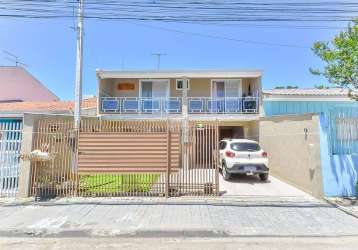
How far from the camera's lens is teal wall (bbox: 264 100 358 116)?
15445 millimetres

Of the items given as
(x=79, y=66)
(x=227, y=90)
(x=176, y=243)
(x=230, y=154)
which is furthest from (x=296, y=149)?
(x=79, y=66)

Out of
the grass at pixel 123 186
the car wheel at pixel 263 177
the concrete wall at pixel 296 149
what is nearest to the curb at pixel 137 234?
the grass at pixel 123 186

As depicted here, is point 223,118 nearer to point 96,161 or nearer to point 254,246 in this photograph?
point 96,161

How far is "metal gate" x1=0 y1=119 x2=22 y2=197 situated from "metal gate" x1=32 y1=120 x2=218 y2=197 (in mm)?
612

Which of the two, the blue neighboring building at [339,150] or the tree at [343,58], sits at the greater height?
the tree at [343,58]

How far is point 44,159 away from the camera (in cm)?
883

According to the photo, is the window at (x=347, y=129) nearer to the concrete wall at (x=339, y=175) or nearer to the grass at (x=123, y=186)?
the concrete wall at (x=339, y=175)

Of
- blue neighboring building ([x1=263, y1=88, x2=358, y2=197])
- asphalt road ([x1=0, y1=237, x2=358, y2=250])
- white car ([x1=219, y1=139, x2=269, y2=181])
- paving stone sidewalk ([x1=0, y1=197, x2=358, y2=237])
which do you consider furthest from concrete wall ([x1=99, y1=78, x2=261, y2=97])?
asphalt road ([x1=0, y1=237, x2=358, y2=250])

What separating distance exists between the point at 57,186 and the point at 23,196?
1.00 meters

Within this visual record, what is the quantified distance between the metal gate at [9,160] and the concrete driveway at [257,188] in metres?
6.59

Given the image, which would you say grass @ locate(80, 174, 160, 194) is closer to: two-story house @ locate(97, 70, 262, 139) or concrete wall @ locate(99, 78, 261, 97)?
two-story house @ locate(97, 70, 262, 139)

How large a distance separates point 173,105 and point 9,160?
10159 mm

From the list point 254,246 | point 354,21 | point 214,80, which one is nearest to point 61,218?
point 254,246

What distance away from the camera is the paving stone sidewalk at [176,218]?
623 centimetres
